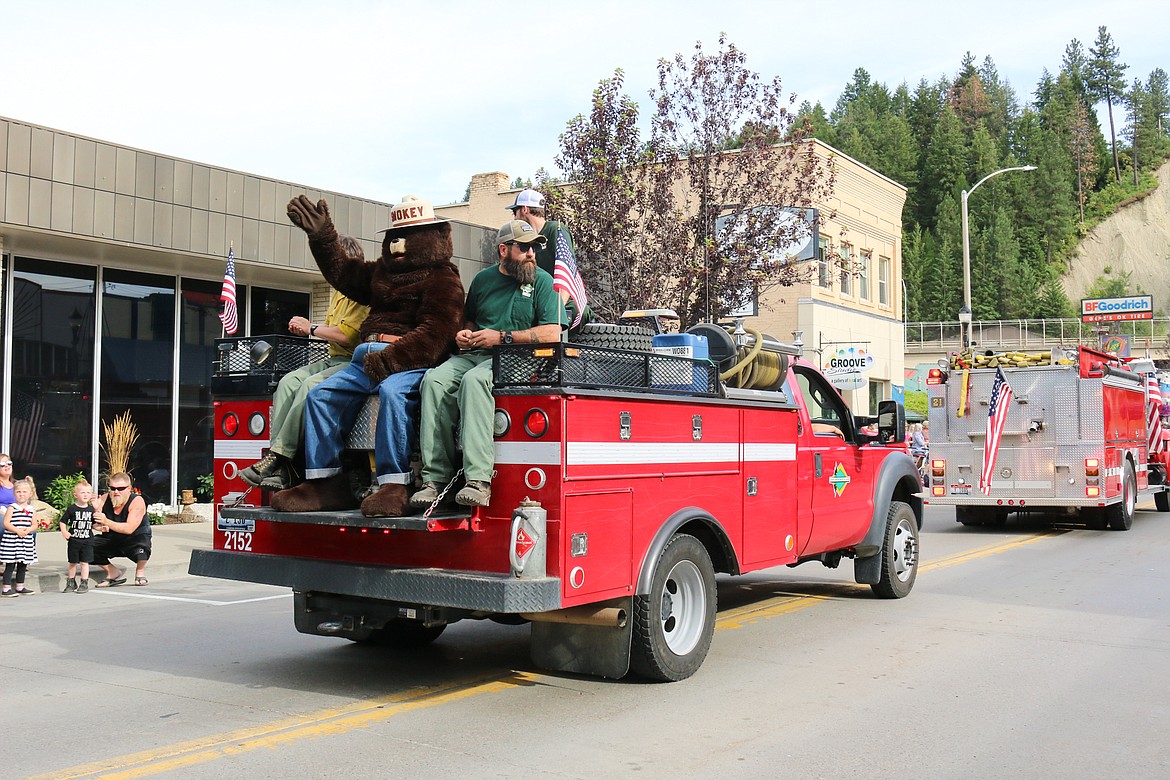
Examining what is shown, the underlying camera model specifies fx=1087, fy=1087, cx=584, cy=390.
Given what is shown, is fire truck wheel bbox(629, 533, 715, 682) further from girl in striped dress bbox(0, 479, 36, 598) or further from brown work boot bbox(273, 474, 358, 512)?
girl in striped dress bbox(0, 479, 36, 598)

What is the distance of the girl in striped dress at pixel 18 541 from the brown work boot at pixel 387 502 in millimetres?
7057

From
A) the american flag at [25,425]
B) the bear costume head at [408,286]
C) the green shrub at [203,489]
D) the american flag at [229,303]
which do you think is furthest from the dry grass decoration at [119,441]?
the bear costume head at [408,286]

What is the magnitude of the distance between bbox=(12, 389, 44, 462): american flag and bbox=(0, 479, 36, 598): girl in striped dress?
20.5ft

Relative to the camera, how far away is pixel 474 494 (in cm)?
567

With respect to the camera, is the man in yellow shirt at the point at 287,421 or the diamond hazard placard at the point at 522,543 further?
the man in yellow shirt at the point at 287,421

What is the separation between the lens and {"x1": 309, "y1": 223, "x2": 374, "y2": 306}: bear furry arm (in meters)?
7.16

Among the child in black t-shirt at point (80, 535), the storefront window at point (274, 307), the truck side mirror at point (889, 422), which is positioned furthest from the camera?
the storefront window at point (274, 307)

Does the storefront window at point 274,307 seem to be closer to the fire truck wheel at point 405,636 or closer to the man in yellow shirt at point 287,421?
the fire truck wheel at point 405,636

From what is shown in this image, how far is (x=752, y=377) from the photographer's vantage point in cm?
802

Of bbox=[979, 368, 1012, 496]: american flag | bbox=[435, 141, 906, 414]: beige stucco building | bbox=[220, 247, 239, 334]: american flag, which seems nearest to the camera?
bbox=[220, 247, 239, 334]: american flag

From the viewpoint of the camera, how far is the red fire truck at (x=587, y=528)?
578 centimetres

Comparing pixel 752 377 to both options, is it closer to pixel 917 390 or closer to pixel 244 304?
pixel 244 304

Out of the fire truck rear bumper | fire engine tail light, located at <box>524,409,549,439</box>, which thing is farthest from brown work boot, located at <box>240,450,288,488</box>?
fire engine tail light, located at <box>524,409,549,439</box>

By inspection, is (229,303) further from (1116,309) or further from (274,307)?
(1116,309)
